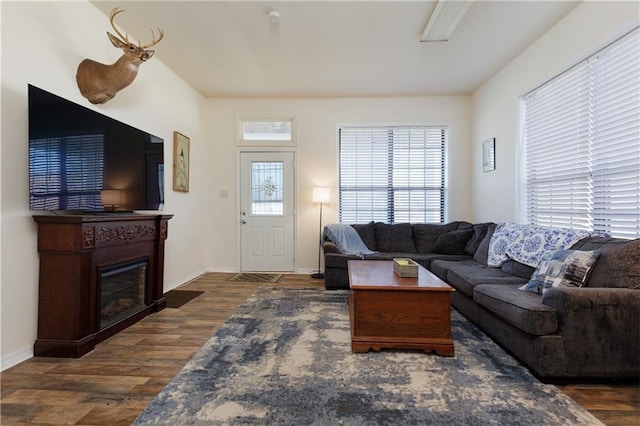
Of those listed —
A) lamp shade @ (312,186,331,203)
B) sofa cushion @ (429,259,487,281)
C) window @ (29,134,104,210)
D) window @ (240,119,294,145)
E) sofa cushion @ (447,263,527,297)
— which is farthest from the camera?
window @ (240,119,294,145)

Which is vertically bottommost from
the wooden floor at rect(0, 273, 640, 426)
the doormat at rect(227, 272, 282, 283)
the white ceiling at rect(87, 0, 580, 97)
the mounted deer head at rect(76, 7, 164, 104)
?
the wooden floor at rect(0, 273, 640, 426)

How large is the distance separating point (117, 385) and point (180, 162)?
114 inches

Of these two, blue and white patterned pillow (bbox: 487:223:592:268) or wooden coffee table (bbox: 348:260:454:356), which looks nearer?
wooden coffee table (bbox: 348:260:454:356)

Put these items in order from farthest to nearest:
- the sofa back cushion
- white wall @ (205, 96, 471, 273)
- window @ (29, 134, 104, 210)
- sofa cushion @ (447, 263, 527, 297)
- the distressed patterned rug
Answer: white wall @ (205, 96, 471, 273) → sofa cushion @ (447, 263, 527, 297) → window @ (29, 134, 104, 210) → the sofa back cushion → the distressed patterned rug

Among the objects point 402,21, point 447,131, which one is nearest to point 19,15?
point 402,21

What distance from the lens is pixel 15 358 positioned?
1.94 metres

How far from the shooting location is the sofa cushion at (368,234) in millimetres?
4284

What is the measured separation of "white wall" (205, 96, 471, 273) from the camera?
15.3ft

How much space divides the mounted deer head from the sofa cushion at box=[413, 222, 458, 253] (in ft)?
12.3

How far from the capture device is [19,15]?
1.97 m

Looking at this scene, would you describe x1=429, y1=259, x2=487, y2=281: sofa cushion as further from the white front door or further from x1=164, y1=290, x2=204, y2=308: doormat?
x1=164, y1=290, x2=204, y2=308: doormat

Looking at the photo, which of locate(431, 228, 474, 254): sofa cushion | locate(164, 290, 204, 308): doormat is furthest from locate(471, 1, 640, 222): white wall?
locate(164, 290, 204, 308): doormat

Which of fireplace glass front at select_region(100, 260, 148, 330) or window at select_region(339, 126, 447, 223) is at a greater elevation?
window at select_region(339, 126, 447, 223)

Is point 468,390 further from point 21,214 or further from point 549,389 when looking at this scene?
point 21,214
